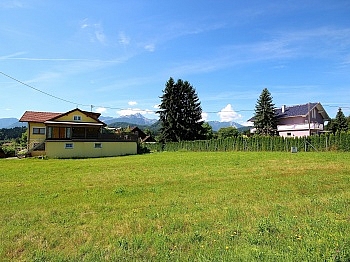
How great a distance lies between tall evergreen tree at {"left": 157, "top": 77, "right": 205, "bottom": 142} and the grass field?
130 feet

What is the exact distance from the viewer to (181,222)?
5926 millimetres

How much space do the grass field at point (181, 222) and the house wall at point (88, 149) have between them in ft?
76.8

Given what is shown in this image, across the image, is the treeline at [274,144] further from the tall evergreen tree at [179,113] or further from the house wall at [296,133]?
the house wall at [296,133]

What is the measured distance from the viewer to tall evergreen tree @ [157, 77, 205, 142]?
Result: 50.0 meters

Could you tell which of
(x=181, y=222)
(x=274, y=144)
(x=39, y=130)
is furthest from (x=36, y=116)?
(x=181, y=222)

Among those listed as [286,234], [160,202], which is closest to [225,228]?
[286,234]

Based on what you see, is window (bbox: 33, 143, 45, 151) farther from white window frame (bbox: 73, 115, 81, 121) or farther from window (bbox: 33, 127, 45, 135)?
white window frame (bbox: 73, 115, 81, 121)

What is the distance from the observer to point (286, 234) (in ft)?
16.1

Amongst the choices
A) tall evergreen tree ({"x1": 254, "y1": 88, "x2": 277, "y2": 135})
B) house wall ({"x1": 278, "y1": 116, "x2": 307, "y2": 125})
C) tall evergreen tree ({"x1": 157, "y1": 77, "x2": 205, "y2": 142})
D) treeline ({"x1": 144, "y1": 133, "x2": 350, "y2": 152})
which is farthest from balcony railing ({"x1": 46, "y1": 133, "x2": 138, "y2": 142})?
house wall ({"x1": 278, "y1": 116, "x2": 307, "y2": 125})

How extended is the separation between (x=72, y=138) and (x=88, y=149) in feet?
7.68

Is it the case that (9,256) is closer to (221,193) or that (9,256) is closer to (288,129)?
(221,193)

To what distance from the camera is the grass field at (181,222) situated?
432cm

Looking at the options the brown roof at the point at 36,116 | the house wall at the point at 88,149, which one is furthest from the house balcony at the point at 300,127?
the brown roof at the point at 36,116

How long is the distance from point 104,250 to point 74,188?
6.49 m
